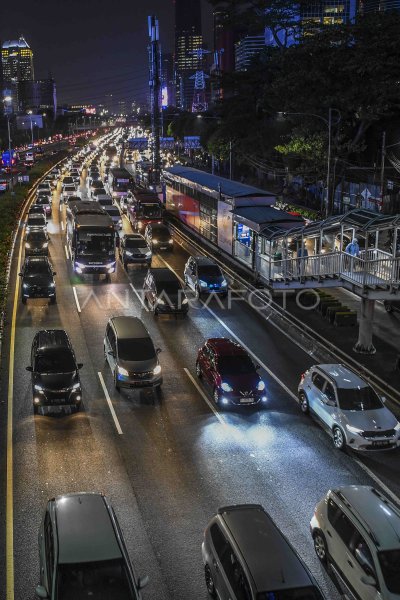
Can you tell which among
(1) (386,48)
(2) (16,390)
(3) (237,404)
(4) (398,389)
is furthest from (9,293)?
(1) (386,48)

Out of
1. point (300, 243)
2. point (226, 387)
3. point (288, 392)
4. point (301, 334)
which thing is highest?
point (300, 243)

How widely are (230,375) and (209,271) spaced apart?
14.0m

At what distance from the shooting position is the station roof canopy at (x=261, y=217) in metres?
34.9

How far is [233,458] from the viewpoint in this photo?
1780cm

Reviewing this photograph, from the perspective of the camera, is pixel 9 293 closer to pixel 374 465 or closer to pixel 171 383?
pixel 171 383

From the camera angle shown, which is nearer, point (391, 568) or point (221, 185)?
point (391, 568)

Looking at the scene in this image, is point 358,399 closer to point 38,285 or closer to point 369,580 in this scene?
point 369,580

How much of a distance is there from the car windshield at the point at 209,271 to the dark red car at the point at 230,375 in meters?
11.8

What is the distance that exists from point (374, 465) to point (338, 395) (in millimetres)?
2135

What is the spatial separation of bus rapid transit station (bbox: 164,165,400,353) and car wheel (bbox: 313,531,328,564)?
454 inches

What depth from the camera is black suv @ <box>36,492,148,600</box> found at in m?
10.7

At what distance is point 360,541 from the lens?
11.9 meters

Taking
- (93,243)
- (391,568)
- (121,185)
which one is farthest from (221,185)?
(391,568)

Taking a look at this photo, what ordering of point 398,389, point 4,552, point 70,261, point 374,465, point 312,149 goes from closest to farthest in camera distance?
point 4,552 < point 374,465 < point 398,389 < point 70,261 < point 312,149
